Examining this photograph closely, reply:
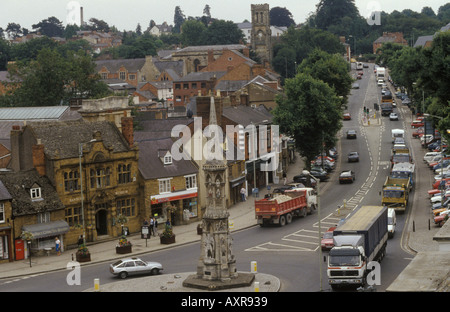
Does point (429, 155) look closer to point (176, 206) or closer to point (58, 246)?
point (176, 206)

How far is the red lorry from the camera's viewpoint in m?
71.6

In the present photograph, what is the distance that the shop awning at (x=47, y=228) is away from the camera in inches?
2520

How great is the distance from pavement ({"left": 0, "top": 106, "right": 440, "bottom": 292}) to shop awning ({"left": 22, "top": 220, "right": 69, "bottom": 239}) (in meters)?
1.83

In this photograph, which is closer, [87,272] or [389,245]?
[87,272]

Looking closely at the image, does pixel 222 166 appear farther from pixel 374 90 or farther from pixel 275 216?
pixel 374 90

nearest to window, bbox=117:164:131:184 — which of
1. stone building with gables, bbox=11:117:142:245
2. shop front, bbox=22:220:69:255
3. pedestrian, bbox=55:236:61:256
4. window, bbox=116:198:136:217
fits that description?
stone building with gables, bbox=11:117:142:245

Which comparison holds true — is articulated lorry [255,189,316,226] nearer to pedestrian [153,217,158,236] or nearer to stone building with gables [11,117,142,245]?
pedestrian [153,217,158,236]

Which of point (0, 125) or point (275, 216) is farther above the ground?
point (0, 125)

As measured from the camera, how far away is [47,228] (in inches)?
2564

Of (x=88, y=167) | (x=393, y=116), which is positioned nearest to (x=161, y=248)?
(x=88, y=167)

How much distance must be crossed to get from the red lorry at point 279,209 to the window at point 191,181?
8441mm
